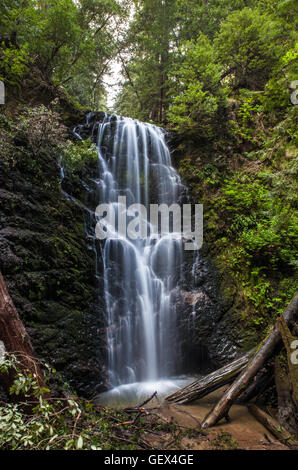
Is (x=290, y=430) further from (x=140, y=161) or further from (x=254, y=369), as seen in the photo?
(x=140, y=161)

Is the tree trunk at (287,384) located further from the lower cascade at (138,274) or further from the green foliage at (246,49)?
the green foliage at (246,49)

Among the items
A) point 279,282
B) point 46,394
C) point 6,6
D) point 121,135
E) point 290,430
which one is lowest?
point 290,430

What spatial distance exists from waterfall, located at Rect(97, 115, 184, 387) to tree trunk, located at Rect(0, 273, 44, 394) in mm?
3122

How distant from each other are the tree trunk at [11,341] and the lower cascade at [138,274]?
3108mm

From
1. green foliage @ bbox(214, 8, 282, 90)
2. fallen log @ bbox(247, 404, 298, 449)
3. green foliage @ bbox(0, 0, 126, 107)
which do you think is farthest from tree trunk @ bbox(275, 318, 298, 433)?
green foliage @ bbox(214, 8, 282, 90)

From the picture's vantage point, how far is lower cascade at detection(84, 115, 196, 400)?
5641mm

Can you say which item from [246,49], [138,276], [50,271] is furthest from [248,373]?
[246,49]

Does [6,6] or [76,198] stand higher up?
[6,6]

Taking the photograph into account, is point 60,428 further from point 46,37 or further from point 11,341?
point 46,37

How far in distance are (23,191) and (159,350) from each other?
509 centimetres

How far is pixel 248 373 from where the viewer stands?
12.0 ft

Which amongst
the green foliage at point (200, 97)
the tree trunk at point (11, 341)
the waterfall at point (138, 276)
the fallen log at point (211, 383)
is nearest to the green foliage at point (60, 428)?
the tree trunk at point (11, 341)
